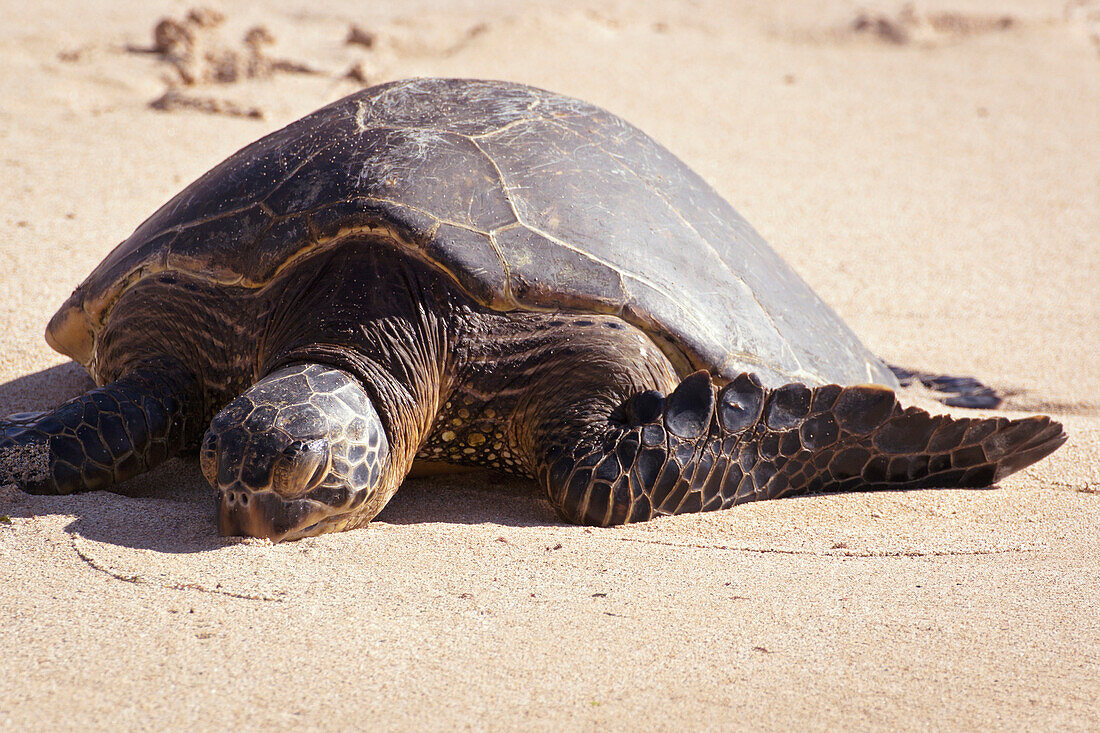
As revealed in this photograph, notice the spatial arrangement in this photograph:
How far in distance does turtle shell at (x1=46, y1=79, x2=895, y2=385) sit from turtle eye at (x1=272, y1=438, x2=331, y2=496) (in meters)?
0.68

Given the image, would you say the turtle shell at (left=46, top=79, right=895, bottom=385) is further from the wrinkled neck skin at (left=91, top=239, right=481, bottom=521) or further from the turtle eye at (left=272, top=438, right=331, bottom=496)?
the turtle eye at (left=272, top=438, right=331, bottom=496)

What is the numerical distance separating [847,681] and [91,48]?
322 inches

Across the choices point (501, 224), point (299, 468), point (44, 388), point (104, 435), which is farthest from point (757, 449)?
point (44, 388)

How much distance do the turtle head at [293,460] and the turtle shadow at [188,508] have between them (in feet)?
0.33

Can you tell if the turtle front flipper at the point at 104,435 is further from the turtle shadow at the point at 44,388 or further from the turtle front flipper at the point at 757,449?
the turtle front flipper at the point at 757,449

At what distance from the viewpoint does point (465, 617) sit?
198cm

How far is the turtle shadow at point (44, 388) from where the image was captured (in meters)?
3.47

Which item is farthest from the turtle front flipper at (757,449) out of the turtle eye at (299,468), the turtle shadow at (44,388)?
the turtle shadow at (44,388)

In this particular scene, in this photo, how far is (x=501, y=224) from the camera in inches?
111

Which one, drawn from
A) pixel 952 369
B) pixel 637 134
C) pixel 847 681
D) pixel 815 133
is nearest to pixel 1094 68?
pixel 815 133

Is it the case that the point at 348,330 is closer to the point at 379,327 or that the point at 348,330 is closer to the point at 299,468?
the point at 379,327

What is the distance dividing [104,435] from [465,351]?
1.06 meters

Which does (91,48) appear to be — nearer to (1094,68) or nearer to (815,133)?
(815,133)

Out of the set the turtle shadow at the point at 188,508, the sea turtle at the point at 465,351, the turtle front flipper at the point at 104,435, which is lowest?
the turtle shadow at the point at 188,508
